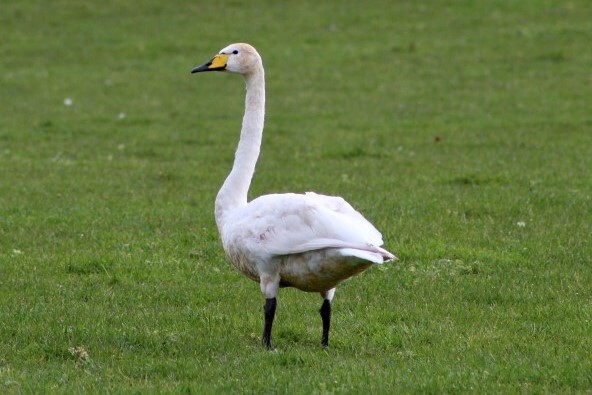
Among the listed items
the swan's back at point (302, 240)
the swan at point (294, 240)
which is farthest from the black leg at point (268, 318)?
the swan's back at point (302, 240)

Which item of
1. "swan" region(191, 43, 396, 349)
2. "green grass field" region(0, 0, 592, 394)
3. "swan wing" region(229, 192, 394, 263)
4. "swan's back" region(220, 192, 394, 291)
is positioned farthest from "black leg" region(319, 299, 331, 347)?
"swan wing" region(229, 192, 394, 263)

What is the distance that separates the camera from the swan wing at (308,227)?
6.84 meters

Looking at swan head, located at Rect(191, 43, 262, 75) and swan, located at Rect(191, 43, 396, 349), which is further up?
swan head, located at Rect(191, 43, 262, 75)

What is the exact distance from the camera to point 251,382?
6.52 meters

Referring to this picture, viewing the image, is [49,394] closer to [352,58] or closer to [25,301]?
[25,301]

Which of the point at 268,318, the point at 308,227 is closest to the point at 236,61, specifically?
the point at 308,227

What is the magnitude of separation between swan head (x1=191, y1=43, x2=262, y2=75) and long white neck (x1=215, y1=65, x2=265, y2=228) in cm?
6

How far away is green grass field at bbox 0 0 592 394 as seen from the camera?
23.6ft

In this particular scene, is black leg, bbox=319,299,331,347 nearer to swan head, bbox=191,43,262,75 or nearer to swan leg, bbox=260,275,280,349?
swan leg, bbox=260,275,280,349

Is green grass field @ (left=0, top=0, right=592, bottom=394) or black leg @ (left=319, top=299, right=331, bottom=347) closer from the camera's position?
green grass field @ (left=0, top=0, right=592, bottom=394)

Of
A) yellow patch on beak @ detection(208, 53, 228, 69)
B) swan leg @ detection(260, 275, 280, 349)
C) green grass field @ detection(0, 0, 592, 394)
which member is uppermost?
yellow patch on beak @ detection(208, 53, 228, 69)

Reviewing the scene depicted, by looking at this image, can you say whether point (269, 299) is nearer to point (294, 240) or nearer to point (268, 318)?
point (268, 318)

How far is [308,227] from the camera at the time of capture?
7.07 meters

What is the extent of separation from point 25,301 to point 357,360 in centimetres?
317
